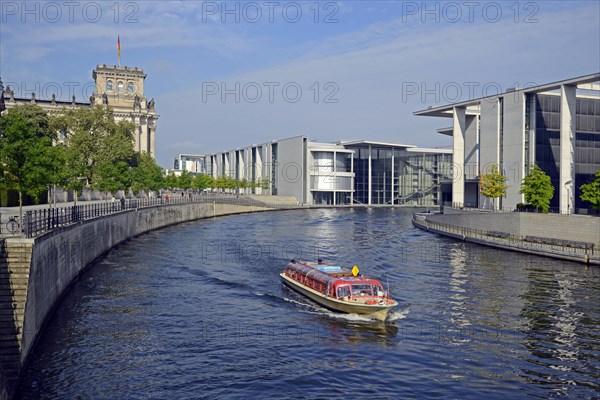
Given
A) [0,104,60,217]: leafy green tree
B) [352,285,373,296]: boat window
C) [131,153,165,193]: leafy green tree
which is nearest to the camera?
[352,285,373,296]: boat window

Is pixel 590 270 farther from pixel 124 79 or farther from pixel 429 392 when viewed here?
pixel 124 79

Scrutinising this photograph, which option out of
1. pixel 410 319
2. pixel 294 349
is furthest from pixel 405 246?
pixel 294 349

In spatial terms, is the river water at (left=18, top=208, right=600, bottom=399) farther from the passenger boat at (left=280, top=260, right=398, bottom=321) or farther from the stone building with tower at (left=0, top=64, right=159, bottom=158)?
the stone building with tower at (left=0, top=64, right=159, bottom=158)

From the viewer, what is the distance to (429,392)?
24453 mm

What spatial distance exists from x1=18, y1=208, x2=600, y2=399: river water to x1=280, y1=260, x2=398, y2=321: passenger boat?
2.61ft

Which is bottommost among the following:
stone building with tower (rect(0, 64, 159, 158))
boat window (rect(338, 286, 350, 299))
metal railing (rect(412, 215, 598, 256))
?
boat window (rect(338, 286, 350, 299))

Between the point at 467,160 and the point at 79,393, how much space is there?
87.6 m

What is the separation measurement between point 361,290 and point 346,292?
948mm

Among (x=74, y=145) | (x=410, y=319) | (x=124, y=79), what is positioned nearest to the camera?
(x=410, y=319)

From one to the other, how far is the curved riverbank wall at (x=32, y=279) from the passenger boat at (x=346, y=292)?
1639 cm

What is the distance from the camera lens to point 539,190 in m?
70.2

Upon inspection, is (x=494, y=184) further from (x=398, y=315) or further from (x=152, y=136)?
(x=152, y=136)

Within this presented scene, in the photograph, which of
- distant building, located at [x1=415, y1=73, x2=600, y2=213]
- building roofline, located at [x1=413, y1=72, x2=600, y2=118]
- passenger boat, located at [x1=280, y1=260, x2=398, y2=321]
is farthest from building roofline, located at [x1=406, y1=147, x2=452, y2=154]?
passenger boat, located at [x1=280, y1=260, x2=398, y2=321]

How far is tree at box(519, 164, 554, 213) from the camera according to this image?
231ft
